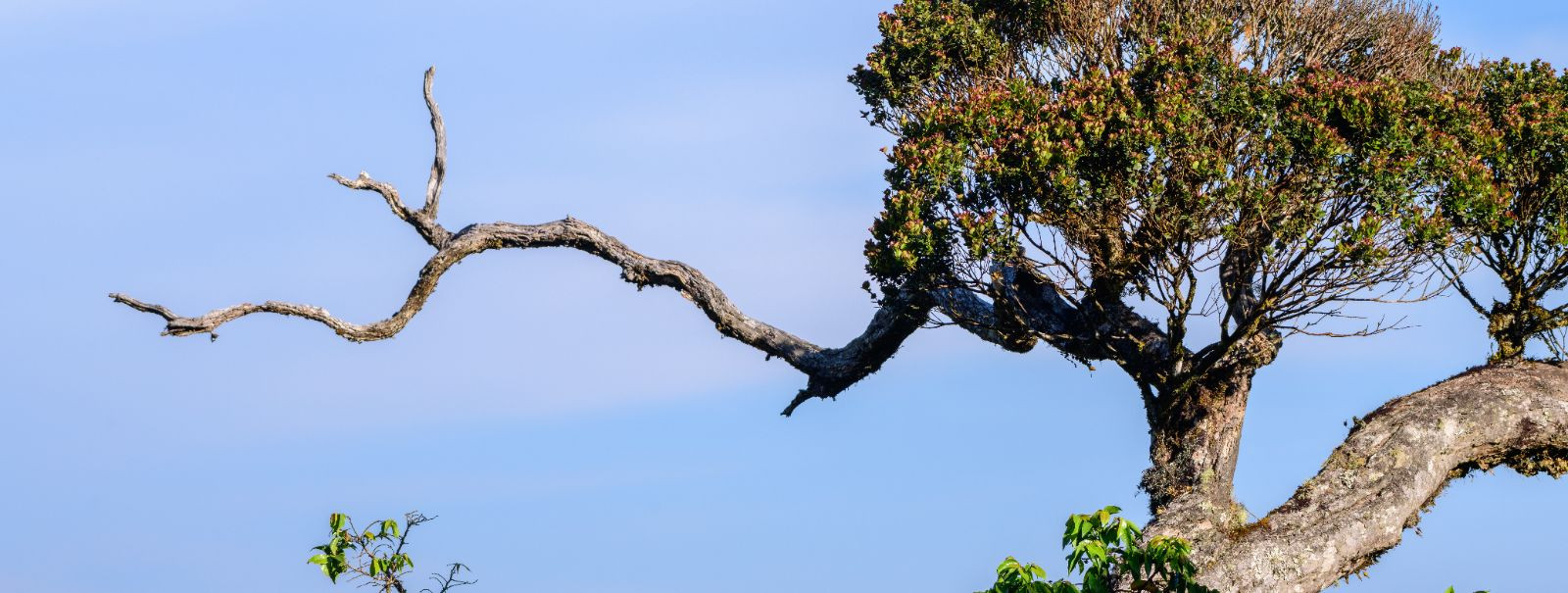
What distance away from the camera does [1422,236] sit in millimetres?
15961

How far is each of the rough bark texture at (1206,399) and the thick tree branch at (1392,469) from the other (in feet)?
0.07

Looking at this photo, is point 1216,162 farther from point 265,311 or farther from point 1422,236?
point 265,311

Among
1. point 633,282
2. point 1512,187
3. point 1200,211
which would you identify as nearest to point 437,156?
point 633,282

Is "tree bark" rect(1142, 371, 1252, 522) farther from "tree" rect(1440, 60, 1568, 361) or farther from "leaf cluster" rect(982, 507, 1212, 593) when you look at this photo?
"leaf cluster" rect(982, 507, 1212, 593)

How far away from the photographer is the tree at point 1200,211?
52.5ft

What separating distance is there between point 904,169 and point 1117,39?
15.9ft

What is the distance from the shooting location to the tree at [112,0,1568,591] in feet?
52.5

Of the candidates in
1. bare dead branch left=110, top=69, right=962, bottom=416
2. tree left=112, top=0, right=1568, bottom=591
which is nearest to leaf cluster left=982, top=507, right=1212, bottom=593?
tree left=112, top=0, right=1568, bottom=591

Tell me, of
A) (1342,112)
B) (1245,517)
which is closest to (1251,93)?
(1342,112)

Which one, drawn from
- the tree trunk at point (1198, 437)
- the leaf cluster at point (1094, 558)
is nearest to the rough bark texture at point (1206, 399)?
the tree trunk at point (1198, 437)

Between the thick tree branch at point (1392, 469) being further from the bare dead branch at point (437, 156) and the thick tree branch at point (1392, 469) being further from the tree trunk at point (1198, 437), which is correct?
the bare dead branch at point (437, 156)

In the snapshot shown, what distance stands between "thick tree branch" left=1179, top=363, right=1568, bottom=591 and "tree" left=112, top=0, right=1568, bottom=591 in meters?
0.04

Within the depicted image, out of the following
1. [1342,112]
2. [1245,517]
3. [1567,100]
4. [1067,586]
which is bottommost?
[1067,586]

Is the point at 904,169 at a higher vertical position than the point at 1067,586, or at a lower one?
higher
